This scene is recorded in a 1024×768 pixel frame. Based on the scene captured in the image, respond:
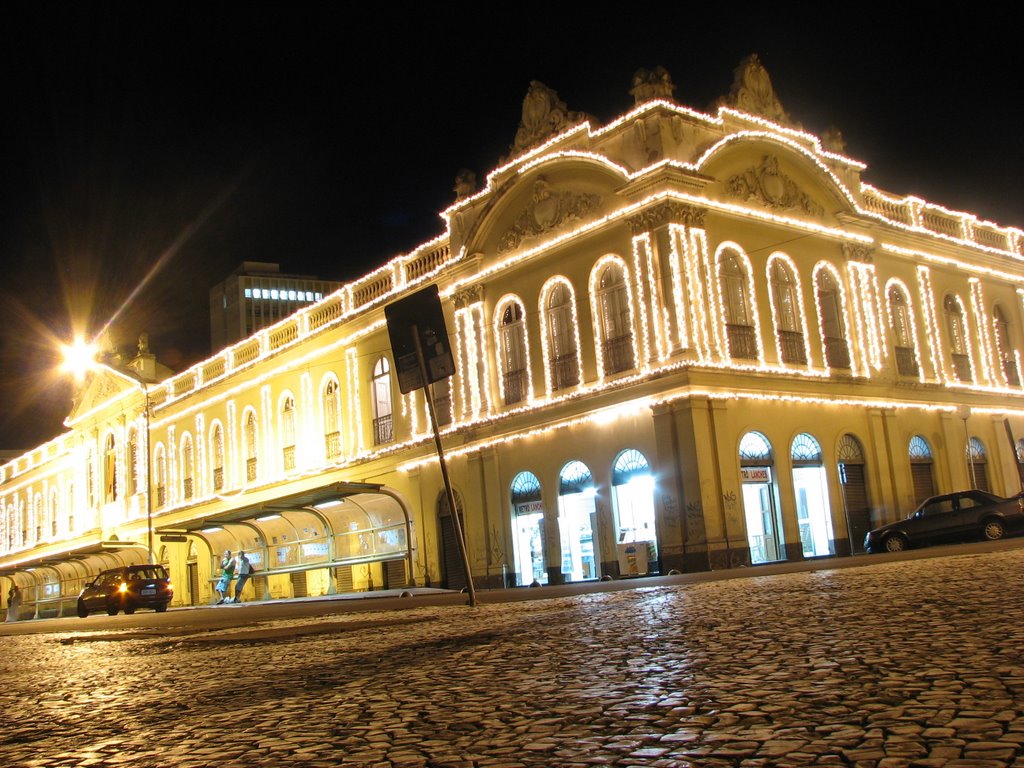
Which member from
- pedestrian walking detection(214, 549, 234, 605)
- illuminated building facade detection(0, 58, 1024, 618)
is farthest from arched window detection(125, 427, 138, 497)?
pedestrian walking detection(214, 549, 234, 605)

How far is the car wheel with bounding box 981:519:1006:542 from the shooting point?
2350 cm

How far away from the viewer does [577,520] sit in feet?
88.1

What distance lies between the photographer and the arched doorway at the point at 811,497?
26172 millimetres

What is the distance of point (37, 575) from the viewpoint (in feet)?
190

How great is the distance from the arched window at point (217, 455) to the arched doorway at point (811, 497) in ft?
83.5

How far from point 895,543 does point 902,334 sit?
853 centimetres

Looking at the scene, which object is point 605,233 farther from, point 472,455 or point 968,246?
point 968,246

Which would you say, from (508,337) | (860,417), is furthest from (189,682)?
(860,417)

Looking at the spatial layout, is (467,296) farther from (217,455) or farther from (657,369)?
(217,455)

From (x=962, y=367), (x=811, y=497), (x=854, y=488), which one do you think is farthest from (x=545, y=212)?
(x=962, y=367)

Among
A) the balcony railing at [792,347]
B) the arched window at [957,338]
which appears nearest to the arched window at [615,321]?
the balcony railing at [792,347]

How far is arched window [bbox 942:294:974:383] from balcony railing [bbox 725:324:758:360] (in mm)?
9910

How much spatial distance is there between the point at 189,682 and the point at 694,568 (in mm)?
15668

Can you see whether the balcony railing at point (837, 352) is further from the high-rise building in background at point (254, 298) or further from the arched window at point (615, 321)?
the high-rise building in background at point (254, 298)
